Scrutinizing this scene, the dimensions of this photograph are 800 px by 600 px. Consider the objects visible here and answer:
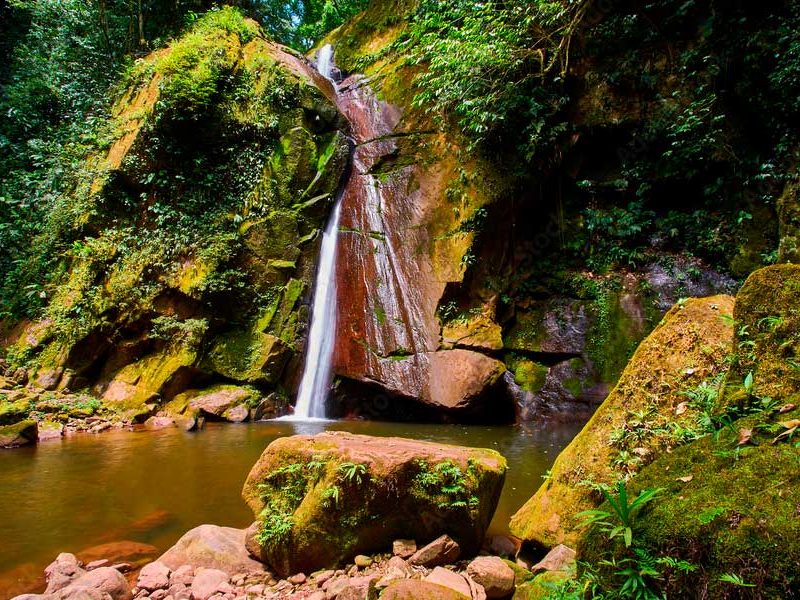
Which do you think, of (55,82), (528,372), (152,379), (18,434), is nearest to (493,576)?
(528,372)

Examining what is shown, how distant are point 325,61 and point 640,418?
15.4 meters

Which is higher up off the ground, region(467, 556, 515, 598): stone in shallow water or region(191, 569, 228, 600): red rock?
region(467, 556, 515, 598): stone in shallow water

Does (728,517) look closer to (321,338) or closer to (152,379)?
(321,338)

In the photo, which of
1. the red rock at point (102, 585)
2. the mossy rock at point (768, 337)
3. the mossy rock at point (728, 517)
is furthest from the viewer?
the red rock at point (102, 585)

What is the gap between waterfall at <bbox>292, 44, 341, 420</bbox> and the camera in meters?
9.40

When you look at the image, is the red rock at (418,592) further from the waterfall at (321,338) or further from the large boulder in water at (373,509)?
the waterfall at (321,338)

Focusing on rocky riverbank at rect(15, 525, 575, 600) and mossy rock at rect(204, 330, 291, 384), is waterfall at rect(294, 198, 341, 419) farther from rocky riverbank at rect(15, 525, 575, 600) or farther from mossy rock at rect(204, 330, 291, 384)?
rocky riverbank at rect(15, 525, 575, 600)

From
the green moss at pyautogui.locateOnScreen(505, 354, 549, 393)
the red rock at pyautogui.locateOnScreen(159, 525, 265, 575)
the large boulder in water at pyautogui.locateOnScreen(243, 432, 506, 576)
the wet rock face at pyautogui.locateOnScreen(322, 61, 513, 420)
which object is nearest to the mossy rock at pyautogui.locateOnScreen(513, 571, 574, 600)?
the large boulder in water at pyautogui.locateOnScreen(243, 432, 506, 576)

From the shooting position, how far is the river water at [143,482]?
12.0ft

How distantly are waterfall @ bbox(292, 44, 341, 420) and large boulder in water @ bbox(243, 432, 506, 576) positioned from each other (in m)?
6.41

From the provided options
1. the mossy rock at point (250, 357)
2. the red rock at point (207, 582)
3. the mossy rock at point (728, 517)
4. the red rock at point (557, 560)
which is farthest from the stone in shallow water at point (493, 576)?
the mossy rock at point (250, 357)

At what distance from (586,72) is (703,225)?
13.7 ft

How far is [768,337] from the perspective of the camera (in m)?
2.14

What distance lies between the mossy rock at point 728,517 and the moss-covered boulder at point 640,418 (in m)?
0.62
